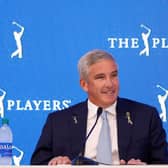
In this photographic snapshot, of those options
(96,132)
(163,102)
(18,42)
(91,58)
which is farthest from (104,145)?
(18,42)

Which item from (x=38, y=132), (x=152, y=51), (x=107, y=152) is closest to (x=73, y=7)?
(x=152, y=51)

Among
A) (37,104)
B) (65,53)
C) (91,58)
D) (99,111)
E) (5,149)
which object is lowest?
(5,149)

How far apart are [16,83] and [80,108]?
99cm

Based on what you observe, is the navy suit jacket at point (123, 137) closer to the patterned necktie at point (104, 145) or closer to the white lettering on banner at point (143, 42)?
the patterned necktie at point (104, 145)

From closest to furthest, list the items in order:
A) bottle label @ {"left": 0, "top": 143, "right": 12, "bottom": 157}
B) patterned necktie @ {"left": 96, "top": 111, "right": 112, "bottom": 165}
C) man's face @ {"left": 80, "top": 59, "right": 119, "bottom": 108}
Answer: bottle label @ {"left": 0, "top": 143, "right": 12, "bottom": 157}
patterned necktie @ {"left": 96, "top": 111, "right": 112, "bottom": 165}
man's face @ {"left": 80, "top": 59, "right": 119, "bottom": 108}

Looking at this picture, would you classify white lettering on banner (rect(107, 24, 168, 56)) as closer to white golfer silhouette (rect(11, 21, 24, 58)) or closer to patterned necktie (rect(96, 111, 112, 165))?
white golfer silhouette (rect(11, 21, 24, 58))

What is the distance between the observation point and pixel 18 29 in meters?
3.56

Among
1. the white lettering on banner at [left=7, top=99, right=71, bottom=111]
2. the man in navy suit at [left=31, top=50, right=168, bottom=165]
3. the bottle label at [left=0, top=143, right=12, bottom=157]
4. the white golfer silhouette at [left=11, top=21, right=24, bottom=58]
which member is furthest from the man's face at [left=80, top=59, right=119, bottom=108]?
the white golfer silhouette at [left=11, top=21, right=24, bottom=58]

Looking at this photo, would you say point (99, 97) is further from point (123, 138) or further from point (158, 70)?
point (158, 70)

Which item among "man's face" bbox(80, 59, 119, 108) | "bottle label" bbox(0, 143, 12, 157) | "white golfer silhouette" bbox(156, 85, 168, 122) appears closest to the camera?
"bottle label" bbox(0, 143, 12, 157)

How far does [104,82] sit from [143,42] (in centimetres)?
103

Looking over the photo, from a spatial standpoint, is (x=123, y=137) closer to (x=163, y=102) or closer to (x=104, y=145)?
(x=104, y=145)

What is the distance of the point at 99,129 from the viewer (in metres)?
2.54

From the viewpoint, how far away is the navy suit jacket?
254 cm
